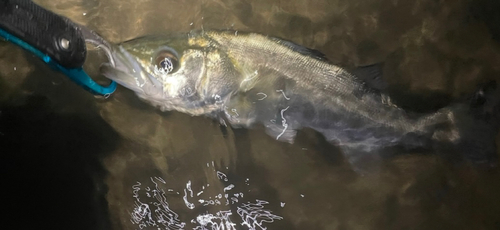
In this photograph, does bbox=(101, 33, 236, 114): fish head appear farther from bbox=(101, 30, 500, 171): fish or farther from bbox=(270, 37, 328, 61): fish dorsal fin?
bbox=(270, 37, 328, 61): fish dorsal fin

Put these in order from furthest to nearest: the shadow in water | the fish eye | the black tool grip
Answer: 1. the shadow in water
2. the fish eye
3. the black tool grip

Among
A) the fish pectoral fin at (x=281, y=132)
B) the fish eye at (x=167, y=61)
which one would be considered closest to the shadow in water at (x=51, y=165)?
the fish eye at (x=167, y=61)

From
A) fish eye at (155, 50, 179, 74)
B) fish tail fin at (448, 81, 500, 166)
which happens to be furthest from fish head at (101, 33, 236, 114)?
fish tail fin at (448, 81, 500, 166)

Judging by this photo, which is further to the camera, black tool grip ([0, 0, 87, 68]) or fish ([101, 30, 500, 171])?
fish ([101, 30, 500, 171])

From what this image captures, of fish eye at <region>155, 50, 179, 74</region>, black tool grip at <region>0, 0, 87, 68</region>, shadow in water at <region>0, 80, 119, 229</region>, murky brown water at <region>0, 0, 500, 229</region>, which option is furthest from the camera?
shadow in water at <region>0, 80, 119, 229</region>

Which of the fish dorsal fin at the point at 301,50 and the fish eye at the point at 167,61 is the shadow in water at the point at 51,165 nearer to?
the fish eye at the point at 167,61

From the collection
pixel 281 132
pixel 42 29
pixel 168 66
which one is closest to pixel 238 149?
pixel 281 132
